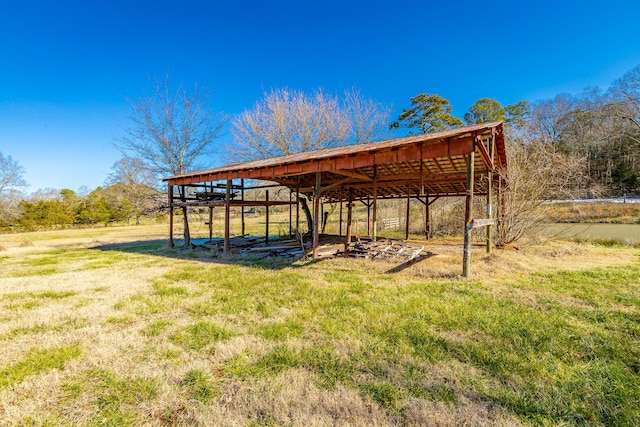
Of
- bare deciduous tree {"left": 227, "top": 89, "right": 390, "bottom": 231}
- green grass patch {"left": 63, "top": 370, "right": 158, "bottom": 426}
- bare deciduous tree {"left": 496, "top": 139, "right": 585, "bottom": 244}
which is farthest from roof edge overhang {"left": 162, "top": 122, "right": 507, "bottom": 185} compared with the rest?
bare deciduous tree {"left": 227, "top": 89, "right": 390, "bottom": 231}

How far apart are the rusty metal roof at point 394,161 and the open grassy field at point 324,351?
280cm

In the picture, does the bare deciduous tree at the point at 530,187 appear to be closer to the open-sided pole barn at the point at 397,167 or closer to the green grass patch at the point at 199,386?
the open-sided pole barn at the point at 397,167

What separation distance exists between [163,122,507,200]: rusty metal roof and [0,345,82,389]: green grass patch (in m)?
5.74

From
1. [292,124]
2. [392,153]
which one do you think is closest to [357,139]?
[292,124]

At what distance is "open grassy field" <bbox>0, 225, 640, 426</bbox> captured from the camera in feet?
7.02

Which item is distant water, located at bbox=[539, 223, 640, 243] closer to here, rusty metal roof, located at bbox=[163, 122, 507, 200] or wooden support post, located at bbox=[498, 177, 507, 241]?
wooden support post, located at bbox=[498, 177, 507, 241]

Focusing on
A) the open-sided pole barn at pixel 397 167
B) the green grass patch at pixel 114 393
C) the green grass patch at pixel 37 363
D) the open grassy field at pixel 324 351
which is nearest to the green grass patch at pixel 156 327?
the open grassy field at pixel 324 351

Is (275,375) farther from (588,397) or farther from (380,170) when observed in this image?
(380,170)

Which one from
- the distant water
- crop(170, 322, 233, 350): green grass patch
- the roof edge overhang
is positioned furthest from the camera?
the distant water

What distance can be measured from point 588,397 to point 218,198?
1197cm

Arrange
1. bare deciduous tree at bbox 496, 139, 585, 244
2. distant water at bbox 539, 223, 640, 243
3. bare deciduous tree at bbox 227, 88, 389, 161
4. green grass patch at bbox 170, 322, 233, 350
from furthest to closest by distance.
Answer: bare deciduous tree at bbox 227, 88, 389, 161, distant water at bbox 539, 223, 640, 243, bare deciduous tree at bbox 496, 139, 585, 244, green grass patch at bbox 170, 322, 233, 350

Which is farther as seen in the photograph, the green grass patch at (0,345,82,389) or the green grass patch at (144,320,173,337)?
the green grass patch at (144,320,173,337)

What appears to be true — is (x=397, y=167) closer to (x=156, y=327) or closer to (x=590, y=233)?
(x=156, y=327)

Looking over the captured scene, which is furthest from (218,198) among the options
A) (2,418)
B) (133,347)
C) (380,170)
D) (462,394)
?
(462,394)
